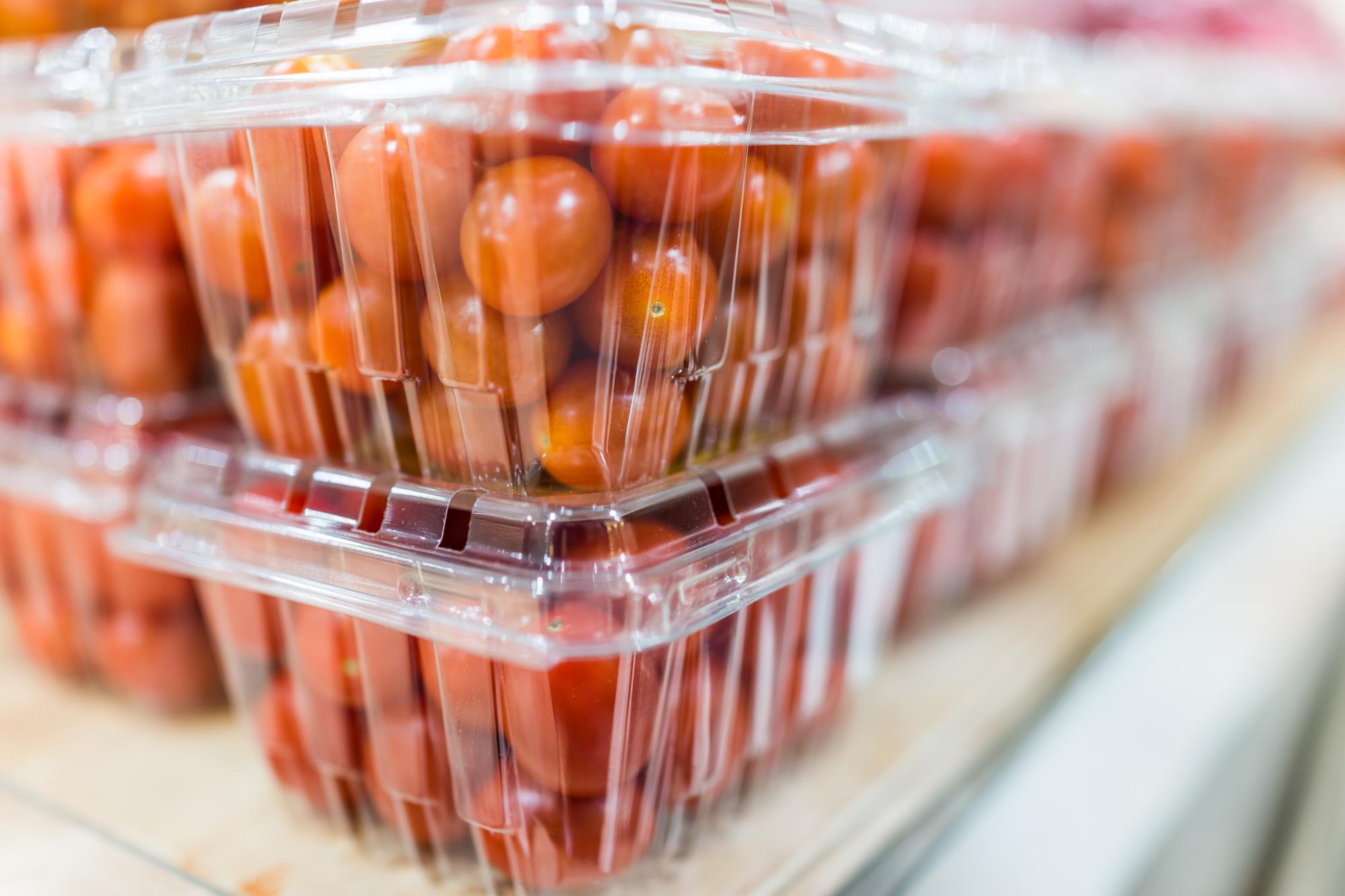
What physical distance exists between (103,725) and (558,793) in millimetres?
409

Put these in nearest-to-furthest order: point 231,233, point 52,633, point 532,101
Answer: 1. point 532,101
2. point 231,233
3. point 52,633

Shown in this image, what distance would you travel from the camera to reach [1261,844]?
71cm

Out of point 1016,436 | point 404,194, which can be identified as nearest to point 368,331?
point 404,194

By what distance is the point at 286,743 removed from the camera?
533 millimetres

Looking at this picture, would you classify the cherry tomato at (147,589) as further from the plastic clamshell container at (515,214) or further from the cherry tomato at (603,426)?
the cherry tomato at (603,426)

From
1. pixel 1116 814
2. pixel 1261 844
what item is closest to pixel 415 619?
pixel 1116 814

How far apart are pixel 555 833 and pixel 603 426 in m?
0.19

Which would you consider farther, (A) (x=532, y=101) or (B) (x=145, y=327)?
A: (B) (x=145, y=327)

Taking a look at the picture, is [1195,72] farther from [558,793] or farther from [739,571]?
[558,793]

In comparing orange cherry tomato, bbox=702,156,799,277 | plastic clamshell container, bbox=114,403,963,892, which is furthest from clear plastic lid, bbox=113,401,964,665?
orange cherry tomato, bbox=702,156,799,277

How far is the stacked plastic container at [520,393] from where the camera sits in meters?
0.38

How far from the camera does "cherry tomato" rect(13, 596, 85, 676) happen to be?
68 cm

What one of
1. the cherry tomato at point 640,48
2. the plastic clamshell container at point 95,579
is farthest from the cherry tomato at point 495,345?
the plastic clamshell container at point 95,579

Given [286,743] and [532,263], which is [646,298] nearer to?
[532,263]
